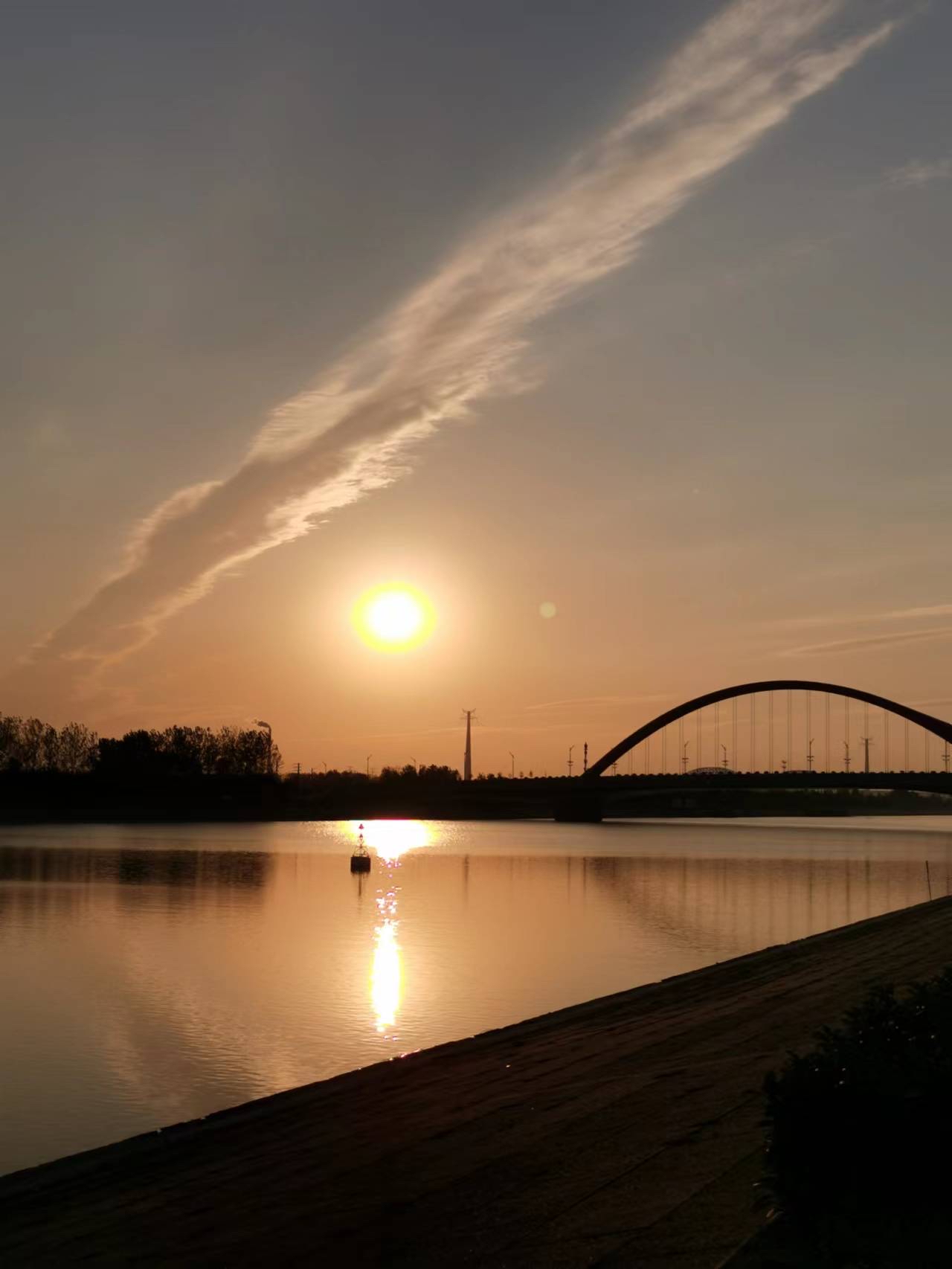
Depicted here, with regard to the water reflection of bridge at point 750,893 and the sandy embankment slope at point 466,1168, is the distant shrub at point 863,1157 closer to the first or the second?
the sandy embankment slope at point 466,1168

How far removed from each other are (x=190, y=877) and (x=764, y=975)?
44536 mm

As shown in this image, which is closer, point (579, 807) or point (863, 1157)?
point (863, 1157)

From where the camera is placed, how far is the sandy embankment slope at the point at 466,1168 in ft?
26.2

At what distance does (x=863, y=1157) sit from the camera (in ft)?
20.3

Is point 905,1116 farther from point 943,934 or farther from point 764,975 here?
point 943,934

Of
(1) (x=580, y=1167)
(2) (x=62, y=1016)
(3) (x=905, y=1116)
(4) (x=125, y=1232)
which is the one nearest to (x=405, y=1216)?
(1) (x=580, y=1167)

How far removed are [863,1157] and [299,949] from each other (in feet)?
106

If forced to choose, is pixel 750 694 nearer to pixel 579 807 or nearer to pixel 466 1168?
pixel 579 807

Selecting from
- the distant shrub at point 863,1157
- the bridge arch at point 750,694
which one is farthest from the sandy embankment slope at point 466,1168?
the bridge arch at point 750,694

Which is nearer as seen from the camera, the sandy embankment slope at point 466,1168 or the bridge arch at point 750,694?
the sandy embankment slope at point 466,1168

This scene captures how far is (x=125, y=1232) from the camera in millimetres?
9594

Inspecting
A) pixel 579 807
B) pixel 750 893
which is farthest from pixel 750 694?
pixel 750 893

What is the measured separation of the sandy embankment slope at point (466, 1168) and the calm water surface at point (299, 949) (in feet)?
11.9

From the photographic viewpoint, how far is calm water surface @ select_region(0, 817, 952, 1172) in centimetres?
1986
